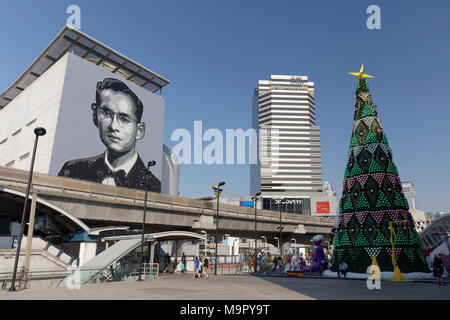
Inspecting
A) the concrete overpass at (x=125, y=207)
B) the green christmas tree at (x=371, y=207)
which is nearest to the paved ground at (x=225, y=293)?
the green christmas tree at (x=371, y=207)

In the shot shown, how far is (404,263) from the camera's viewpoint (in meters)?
20.1

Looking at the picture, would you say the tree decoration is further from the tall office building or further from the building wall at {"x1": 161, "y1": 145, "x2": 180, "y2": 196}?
the tall office building

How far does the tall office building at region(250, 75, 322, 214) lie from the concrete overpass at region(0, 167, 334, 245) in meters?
103

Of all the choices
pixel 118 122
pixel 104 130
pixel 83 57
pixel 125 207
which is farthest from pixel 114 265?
pixel 83 57

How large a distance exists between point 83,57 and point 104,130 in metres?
18.1

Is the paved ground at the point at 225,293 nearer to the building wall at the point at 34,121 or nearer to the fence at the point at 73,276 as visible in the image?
the fence at the point at 73,276

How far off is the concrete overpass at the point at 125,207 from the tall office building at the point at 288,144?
10319 centimetres

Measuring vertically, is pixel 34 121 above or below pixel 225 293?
above

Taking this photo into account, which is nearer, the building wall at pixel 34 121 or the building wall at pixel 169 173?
the building wall at pixel 34 121

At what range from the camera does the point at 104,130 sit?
6284 cm

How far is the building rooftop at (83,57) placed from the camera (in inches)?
2547

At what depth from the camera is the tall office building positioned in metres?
157

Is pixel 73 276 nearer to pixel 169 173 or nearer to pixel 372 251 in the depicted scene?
pixel 372 251

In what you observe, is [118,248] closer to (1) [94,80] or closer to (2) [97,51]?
(1) [94,80]
